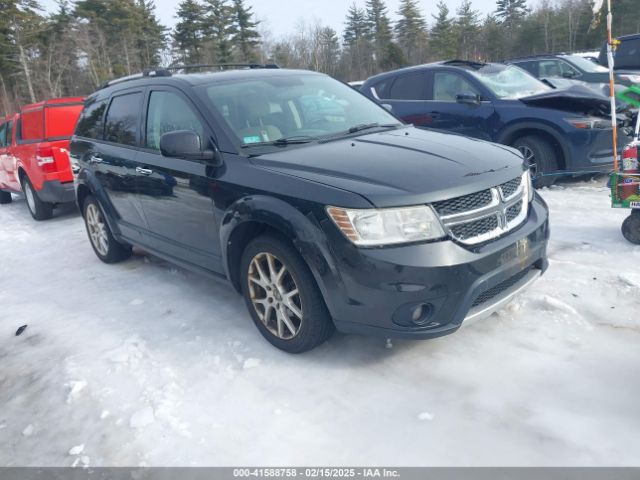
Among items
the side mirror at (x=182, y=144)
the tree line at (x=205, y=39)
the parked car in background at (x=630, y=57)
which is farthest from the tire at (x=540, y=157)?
the tree line at (x=205, y=39)

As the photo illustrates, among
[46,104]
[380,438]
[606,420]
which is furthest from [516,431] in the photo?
[46,104]

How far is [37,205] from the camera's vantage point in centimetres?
852

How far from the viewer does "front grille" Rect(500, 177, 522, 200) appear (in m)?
3.17

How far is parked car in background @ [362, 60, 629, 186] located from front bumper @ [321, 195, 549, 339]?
4.38 metres

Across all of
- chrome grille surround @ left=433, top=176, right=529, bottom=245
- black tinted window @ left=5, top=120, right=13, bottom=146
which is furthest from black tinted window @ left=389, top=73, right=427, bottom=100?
black tinted window @ left=5, top=120, right=13, bottom=146

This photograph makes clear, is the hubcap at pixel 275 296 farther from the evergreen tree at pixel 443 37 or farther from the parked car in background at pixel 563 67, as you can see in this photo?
the evergreen tree at pixel 443 37

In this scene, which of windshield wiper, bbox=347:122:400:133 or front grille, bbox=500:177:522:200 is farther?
windshield wiper, bbox=347:122:400:133

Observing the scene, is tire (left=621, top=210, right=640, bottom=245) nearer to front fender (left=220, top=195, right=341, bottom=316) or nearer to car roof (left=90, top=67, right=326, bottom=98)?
car roof (left=90, top=67, right=326, bottom=98)

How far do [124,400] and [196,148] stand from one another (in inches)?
62.8

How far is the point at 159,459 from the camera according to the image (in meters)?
2.61

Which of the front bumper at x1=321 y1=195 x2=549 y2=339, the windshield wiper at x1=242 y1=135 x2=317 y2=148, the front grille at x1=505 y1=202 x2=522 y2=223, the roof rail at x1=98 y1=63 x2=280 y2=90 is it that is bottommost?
the front bumper at x1=321 y1=195 x2=549 y2=339

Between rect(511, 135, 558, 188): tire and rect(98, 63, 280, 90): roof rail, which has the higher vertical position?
rect(98, 63, 280, 90): roof rail

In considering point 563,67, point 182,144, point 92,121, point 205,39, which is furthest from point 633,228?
point 205,39

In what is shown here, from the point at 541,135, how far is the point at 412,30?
51135mm
